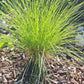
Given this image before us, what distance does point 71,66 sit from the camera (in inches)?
81.3

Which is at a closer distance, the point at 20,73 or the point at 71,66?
the point at 20,73

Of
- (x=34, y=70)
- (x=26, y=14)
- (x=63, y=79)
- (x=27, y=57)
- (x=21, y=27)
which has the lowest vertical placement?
(x=63, y=79)

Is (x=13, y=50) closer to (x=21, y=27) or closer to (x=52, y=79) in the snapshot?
(x=21, y=27)

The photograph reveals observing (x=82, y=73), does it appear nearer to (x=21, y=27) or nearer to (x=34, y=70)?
(x=34, y=70)

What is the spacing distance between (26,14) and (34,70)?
27.1 inches

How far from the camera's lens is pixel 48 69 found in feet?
6.28

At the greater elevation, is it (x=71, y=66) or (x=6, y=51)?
(x=6, y=51)

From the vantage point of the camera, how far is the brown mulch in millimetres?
1757

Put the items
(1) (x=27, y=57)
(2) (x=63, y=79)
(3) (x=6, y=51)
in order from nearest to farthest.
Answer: (2) (x=63, y=79) < (1) (x=27, y=57) < (3) (x=6, y=51)

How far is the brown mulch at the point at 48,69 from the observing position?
69.2 inches

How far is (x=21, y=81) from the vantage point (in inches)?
66.8

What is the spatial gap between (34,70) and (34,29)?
1.65ft

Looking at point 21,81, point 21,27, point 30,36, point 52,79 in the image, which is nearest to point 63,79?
point 52,79

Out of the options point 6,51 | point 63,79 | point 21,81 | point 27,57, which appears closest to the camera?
point 21,81
